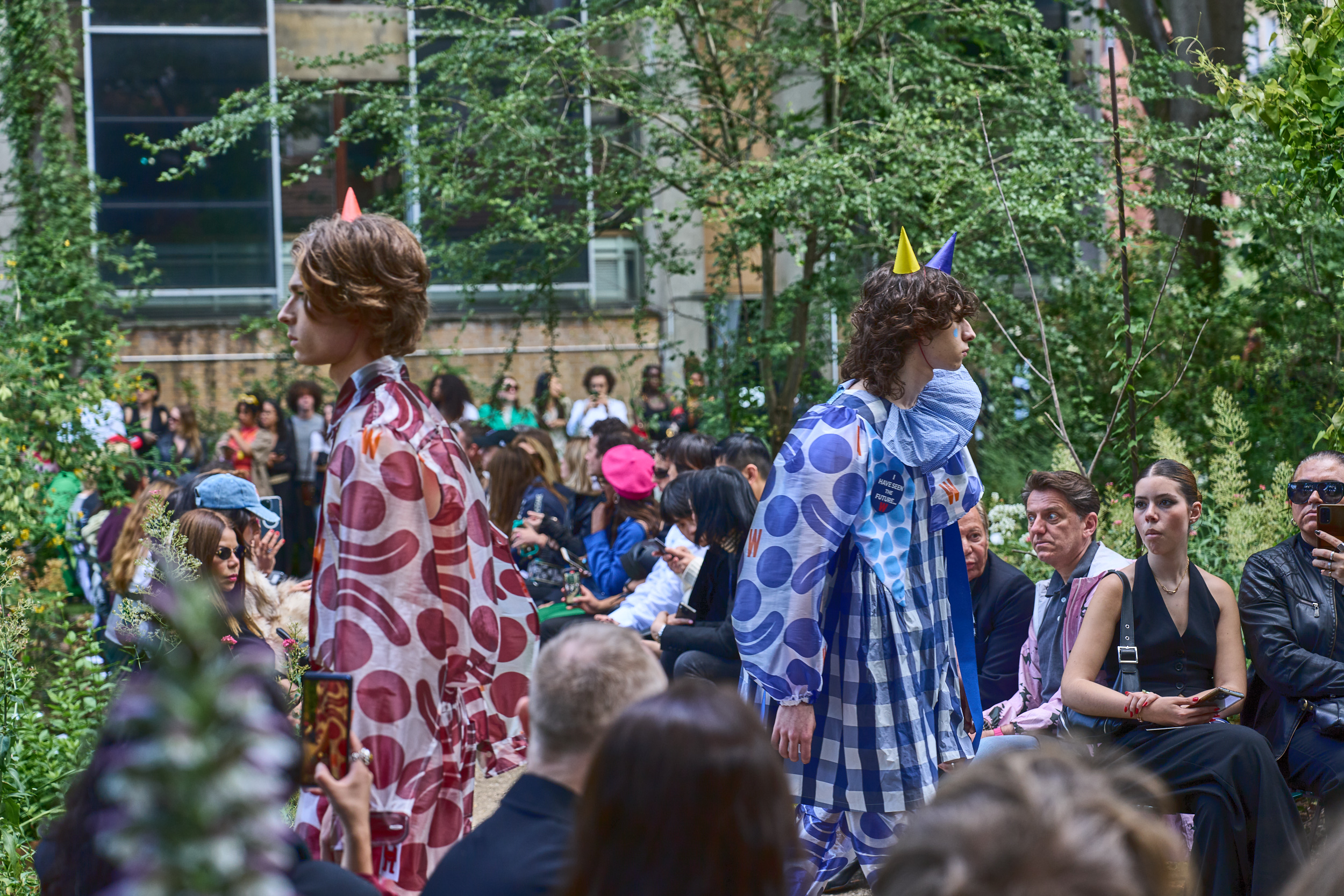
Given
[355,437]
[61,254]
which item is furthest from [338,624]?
[61,254]

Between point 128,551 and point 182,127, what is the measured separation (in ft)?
37.2

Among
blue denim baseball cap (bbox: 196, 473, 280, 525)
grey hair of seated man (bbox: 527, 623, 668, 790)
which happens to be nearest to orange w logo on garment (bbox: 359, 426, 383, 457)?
grey hair of seated man (bbox: 527, 623, 668, 790)

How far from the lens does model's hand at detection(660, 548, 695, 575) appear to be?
18.7 feet

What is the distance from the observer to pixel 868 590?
3.25 meters

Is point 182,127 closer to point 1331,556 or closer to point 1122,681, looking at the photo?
point 1122,681

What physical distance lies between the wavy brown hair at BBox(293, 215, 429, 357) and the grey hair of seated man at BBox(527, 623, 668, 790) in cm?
84

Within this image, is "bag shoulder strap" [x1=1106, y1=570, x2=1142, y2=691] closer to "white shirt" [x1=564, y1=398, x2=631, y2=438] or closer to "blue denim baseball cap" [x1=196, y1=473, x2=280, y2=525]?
"blue denim baseball cap" [x1=196, y1=473, x2=280, y2=525]

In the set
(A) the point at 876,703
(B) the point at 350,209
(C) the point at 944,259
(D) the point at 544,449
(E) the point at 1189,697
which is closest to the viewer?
(B) the point at 350,209

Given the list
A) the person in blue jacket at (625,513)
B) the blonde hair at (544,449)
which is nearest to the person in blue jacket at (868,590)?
the person in blue jacket at (625,513)

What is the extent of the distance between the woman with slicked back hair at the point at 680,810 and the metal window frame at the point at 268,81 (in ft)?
45.2

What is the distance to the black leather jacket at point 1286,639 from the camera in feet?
13.1

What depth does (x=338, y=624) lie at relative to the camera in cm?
225

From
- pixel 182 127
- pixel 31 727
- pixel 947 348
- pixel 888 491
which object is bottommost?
pixel 31 727

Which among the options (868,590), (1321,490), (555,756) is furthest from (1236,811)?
(555,756)
